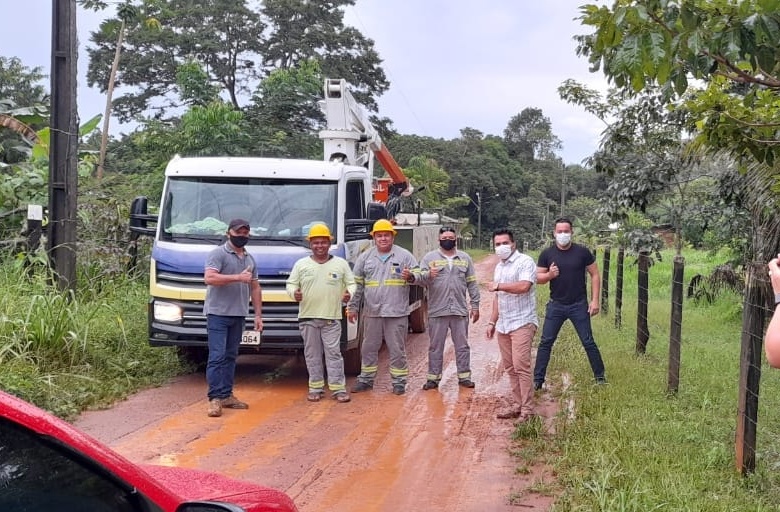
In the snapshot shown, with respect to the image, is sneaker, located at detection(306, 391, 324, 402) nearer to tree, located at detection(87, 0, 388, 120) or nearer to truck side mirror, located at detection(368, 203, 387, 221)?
truck side mirror, located at detection(368, 203, 387, 221)

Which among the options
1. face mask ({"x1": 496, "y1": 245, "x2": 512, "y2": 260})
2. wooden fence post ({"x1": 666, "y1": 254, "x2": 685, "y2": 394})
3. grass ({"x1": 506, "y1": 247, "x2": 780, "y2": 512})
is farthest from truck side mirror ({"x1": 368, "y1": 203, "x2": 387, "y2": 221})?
wooden fence post ({"x1": 666, "y1": 254, "x2": 685, "y2": 394})

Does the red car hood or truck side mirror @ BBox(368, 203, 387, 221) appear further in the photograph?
truck side mirror @ BBox(368, 203, 387, 221)

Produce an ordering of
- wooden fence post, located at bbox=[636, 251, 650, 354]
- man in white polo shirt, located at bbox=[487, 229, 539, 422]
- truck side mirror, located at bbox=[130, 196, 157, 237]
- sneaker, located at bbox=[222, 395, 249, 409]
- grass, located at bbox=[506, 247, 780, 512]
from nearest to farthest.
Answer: grass, located at bbox=[506, 247, 780, 512] < man in white polo shirt, located at bbox=[487, 229, 539, 422] < sneaker, located at bbox=[222, 395, 249, 409] < truck side mirror, located at bbox=[130, 196, 157, 237] < wooden fence post, located at bbox=[636, 251, 650, 354]

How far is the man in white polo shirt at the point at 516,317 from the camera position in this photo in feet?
23.5

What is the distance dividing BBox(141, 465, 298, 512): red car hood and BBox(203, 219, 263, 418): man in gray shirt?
4.80 meters

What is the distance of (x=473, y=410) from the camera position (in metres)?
7.86

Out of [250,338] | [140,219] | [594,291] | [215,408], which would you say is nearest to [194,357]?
[250,338]

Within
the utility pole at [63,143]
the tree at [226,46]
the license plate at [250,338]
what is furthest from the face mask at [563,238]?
the tree at [226,46]

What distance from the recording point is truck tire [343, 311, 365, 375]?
31.2 ft

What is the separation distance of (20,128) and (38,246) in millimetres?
3663

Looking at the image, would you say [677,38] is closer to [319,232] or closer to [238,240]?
[238,240]

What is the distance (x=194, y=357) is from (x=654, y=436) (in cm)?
563

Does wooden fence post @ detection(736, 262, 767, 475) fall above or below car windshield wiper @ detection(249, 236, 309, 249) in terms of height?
below

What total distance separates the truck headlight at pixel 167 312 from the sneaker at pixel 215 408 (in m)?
1.35
